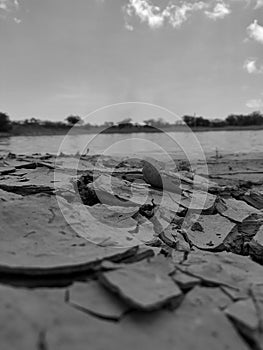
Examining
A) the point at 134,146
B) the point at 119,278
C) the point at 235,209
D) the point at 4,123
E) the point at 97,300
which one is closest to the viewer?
the point at 97,300

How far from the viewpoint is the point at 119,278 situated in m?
1.31

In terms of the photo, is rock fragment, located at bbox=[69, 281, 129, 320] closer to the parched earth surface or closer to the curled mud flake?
the parched earth surface

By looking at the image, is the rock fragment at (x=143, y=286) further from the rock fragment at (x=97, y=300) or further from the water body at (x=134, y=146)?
the water body at (x=134, y=146)

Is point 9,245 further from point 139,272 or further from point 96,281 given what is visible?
point 139,272

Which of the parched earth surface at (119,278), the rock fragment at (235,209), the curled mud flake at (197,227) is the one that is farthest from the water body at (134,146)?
the parched earth surface at (119,278)

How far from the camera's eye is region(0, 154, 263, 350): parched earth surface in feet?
3.43

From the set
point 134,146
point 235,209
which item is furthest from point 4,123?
point 235,209

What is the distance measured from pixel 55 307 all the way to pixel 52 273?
0.24m

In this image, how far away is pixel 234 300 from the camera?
1.34 metres

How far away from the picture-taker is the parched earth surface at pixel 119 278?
104 cm

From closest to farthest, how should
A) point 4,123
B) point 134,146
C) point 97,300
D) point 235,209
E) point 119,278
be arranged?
point 97,300 → point 119,278 → point 235,209 → point 134,146 → point 4,123

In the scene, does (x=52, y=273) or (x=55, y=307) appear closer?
(x=55, y=307)

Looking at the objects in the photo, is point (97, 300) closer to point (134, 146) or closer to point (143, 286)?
point (143, 286)

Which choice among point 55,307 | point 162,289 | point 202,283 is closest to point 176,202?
point 202,283
